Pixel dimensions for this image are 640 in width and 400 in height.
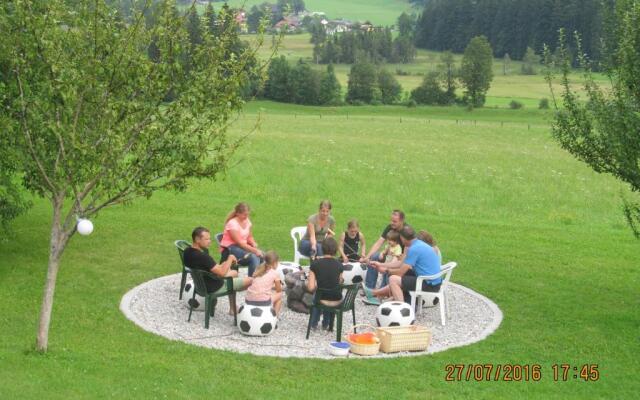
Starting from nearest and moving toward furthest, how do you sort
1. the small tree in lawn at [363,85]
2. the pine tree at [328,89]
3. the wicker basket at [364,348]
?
the wicker basket at [364,348] → the pine tree at [328,89] → the small tree in lawn at [363,85]

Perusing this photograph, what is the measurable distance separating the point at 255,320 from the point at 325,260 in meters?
1.52

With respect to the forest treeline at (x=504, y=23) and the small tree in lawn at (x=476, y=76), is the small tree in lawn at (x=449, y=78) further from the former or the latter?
the forest treeline at (x=504, y=23)

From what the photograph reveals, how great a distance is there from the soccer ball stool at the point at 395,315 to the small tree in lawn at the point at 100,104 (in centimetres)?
407

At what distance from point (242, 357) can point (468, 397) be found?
11.2 feet

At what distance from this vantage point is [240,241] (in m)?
16.0

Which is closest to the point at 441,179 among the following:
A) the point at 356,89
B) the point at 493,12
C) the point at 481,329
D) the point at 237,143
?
the point at 481,329

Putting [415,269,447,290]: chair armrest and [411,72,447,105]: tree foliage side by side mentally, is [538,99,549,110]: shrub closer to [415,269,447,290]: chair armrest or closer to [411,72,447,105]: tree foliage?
[411,72,447,105]: tree foliage

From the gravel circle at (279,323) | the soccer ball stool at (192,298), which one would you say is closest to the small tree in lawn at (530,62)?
the gravel circle at (279,323)

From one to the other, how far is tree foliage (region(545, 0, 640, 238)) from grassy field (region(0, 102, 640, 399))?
→ 3.03m

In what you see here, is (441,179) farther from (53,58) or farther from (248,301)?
(53,58)

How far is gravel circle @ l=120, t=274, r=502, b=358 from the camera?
1293 centimetres

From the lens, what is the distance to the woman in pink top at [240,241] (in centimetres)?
1603

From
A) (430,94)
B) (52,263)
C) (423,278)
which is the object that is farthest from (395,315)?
(430,94)

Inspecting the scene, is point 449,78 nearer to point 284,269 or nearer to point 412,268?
point 284,269
